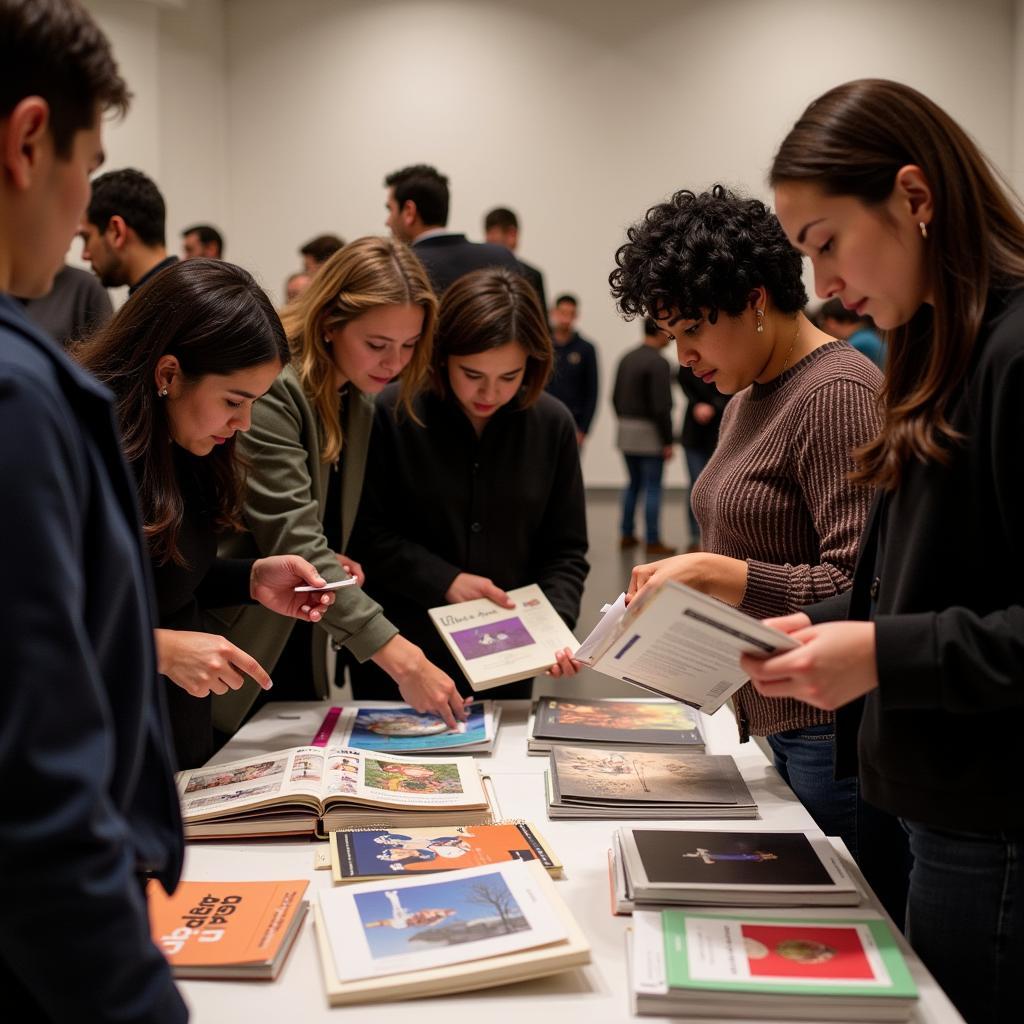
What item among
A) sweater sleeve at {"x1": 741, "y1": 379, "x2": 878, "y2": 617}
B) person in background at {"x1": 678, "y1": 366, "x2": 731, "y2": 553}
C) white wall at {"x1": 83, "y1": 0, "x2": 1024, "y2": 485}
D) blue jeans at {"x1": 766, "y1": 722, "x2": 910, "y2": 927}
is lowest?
blue jeans at {"x1": 766, "y1": 722, "x2": 910, "y2": 927}

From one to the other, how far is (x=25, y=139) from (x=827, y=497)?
4.03 ft

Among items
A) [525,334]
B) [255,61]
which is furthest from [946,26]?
[525,334]

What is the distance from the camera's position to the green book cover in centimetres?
113

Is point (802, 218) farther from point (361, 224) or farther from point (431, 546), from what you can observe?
point (361, 224)

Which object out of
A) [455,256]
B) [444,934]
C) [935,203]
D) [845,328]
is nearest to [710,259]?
[935,203]

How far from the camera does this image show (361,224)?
10.2m

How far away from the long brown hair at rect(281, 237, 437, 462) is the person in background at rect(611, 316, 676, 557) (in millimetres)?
5640

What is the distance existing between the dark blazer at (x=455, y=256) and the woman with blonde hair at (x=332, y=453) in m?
1.48

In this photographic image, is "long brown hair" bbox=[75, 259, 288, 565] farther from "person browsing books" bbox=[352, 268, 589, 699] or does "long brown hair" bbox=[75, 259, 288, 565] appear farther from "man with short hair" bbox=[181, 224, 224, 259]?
"man with short hair" bbox=[181, 224, 224, 259]

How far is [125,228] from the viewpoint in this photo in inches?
143

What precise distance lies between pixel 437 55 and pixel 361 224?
1641 mm

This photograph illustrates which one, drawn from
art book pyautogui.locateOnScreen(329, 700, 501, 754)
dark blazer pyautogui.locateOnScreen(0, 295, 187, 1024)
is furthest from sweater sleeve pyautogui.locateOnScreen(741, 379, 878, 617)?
dark blazer pyautogui.locateOnScreen(0, 295, 187, 1024)

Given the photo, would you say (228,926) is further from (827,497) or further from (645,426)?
(645,426)

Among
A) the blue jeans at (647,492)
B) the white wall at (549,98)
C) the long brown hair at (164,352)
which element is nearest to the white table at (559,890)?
the long brown hair at (164,352)
